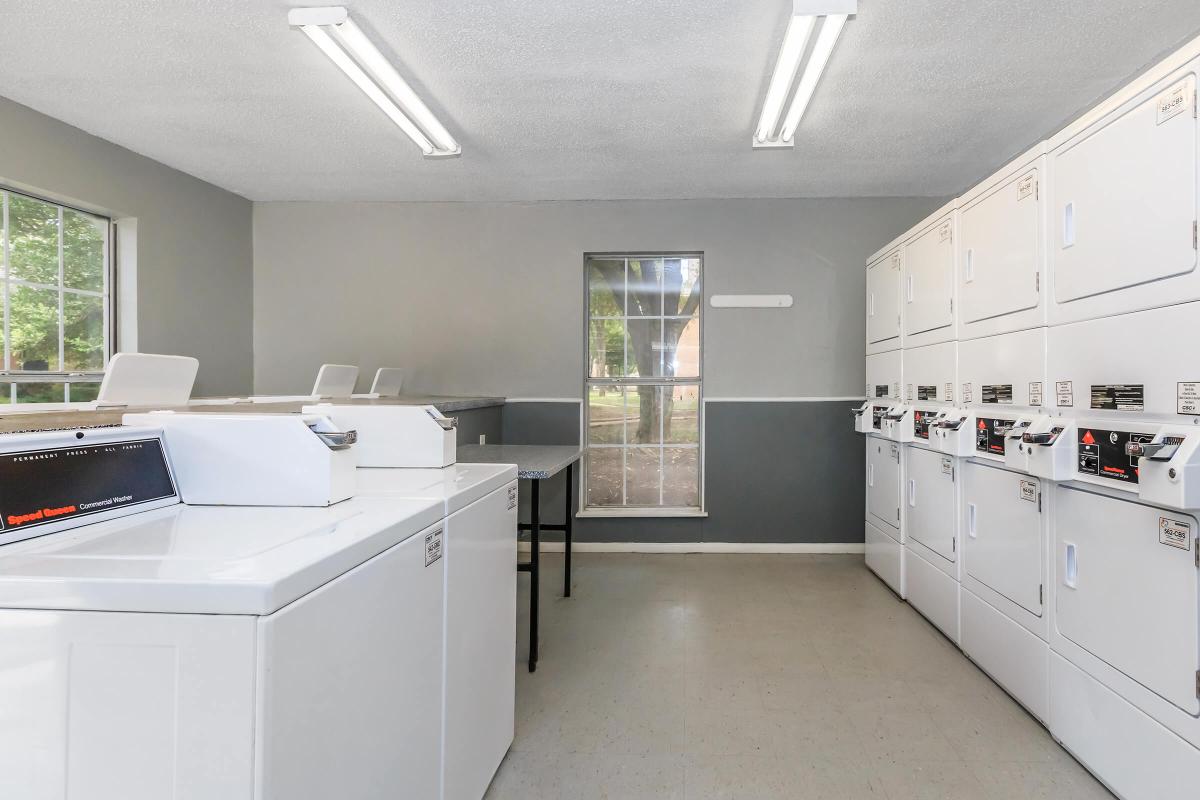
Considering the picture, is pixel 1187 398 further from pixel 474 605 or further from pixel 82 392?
pixel 82 392

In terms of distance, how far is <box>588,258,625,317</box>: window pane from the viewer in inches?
201

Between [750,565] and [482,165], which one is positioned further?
[750,565]

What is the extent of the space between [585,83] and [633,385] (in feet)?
8.33

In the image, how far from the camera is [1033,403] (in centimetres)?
238

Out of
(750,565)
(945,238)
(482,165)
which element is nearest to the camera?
(945,238)

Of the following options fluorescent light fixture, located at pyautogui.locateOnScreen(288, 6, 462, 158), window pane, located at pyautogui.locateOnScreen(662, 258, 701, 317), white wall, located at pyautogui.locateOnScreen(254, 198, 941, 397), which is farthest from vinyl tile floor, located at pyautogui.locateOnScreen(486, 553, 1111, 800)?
fluorescent light fixture, located at pyautogui.locateOnScreen(288, 6, 462, 158)

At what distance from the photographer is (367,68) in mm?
2785

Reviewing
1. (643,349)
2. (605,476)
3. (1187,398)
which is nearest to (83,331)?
(605,476)

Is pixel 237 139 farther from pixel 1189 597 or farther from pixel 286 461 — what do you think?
pixel 1189 597

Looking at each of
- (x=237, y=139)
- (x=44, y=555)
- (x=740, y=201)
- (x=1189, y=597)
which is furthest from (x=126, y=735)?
(x=740, y=201)

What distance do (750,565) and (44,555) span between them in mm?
4206

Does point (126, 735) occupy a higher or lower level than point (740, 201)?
lower

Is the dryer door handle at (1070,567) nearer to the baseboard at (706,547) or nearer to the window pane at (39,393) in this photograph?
the baseboard at (706,547)

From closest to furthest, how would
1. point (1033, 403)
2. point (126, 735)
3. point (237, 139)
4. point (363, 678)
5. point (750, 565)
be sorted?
point (126, 735)
point (363, 678)
point (1033, 403)
point (237, 139)
point (750, 565)
